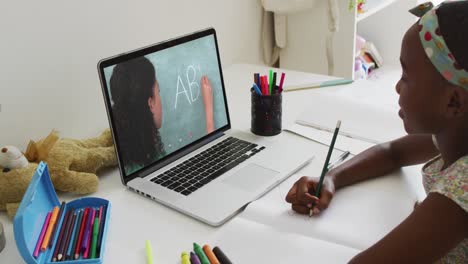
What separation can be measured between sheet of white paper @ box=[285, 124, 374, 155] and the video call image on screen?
0.61 ft

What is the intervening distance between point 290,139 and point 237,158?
16 cm

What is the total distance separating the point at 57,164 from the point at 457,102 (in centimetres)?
69

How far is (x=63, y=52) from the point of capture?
1072mm

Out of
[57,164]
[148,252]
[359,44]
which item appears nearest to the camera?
[148,252]

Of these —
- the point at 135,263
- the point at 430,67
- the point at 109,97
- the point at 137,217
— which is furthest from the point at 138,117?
the point at 430,67

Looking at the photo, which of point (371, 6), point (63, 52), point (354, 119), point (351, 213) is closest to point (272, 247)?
point (351, 213)

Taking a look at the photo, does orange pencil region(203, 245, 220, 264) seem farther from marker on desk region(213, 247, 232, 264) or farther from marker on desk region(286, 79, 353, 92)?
marker on desk region(286, 79, 353, 92)

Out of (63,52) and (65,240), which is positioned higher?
(63,52)

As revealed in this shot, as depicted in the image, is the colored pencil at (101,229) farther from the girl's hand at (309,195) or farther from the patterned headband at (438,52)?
the patterned headband at (438,52)

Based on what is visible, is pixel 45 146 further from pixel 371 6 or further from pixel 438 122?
pixel 371 6

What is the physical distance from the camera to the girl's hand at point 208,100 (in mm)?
1078

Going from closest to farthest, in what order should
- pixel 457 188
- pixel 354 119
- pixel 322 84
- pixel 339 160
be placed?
pixel 457 188 → pixel 339 160 → pixel 354 119 → pixel 322 84

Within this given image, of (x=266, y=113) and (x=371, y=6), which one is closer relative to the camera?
(x=266, y=113)

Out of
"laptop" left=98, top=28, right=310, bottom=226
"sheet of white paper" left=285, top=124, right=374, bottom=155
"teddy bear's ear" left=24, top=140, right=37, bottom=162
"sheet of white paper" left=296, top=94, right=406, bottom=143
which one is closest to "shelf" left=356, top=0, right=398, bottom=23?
"sheet of white paper" left=296, top=94, right=406, bottom=143
